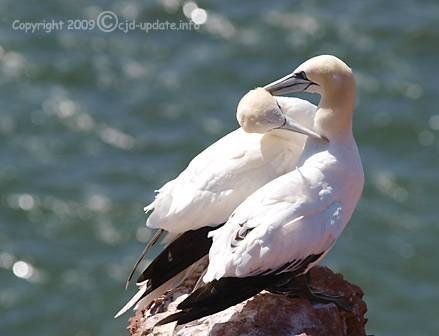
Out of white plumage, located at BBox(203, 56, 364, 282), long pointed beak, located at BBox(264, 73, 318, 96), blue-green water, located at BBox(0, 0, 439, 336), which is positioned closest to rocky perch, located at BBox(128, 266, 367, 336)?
white plumage, located at BBox(203, 56, 364, 282)

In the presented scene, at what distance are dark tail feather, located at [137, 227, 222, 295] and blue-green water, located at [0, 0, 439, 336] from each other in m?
6.19

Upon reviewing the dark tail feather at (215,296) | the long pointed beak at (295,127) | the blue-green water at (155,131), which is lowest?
the dark tail feather at (215,296)

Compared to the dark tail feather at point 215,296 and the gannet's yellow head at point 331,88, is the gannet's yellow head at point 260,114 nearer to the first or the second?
the gannet's yellow head at point 331,88

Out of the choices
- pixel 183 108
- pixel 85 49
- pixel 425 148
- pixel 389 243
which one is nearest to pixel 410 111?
pixel 425 148

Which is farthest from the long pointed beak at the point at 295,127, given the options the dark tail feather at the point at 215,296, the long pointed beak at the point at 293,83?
the dark tail feather at the point at 215,296

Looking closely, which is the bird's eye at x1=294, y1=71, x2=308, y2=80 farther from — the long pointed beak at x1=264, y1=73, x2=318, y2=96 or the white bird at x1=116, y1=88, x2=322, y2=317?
the white bird at x1=116, y1=88, x2=322, y2=317

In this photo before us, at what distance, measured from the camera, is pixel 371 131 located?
1406 cm

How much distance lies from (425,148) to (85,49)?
6.53m

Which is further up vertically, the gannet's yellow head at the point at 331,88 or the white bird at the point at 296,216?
the gannet's yellow head at the point at 331,88

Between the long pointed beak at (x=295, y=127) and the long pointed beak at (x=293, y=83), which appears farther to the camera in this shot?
the long pointed beak at (x=293, y=83)

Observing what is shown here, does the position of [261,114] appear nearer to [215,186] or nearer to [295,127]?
[295,127]

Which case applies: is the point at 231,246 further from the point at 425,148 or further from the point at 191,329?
the point at 425,148

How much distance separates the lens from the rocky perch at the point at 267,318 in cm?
558

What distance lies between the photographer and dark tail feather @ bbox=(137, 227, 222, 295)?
5668 millimetres
